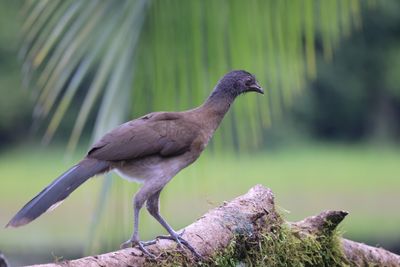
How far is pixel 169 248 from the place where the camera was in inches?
185

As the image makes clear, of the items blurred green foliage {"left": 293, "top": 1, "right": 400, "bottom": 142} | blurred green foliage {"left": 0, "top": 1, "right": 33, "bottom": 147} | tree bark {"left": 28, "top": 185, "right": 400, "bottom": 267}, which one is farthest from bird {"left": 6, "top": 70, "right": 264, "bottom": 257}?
blurred green foliage {"left": 293, "top": 1, "right": 400, "bottom": 142}

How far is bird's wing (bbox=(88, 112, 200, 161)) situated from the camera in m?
5.11

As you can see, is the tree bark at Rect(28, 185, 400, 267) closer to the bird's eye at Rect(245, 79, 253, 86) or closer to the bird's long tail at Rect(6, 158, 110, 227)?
the bird's long tail at Rect(6, 158, 110, 227)

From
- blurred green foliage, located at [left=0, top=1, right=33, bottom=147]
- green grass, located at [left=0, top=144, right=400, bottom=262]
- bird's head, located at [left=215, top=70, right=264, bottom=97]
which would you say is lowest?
green grass, located at [left=0, top=144, right=400, bottom=262]

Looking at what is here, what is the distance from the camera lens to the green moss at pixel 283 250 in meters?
4.81

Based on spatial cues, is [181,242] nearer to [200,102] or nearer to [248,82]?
[248,82]

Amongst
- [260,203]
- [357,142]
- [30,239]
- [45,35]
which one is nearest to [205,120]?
[260,203]

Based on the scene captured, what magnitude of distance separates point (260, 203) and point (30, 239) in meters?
20.2

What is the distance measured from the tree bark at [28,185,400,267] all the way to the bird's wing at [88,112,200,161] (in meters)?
0.48

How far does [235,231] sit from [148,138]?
2.29ft

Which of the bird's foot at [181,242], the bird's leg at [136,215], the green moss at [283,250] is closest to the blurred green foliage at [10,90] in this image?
the bird's leg at [136,215]

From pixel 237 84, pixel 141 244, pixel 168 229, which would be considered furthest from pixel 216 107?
pixel 141 244

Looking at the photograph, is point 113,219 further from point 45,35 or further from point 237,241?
point 237,241

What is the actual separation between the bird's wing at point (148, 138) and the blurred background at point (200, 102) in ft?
1.13
